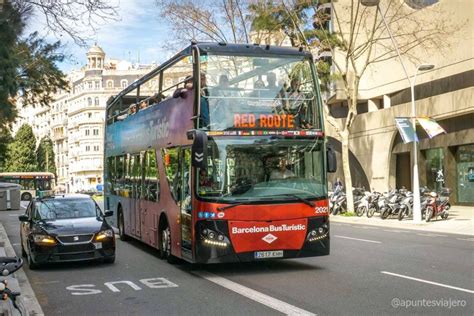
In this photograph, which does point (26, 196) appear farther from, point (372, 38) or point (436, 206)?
point (436, 206)

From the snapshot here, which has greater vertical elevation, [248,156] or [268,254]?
[248,156]

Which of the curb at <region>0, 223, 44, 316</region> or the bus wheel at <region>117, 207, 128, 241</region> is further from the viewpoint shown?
the bus wheel at <region>117, 207, 128, 241</region>

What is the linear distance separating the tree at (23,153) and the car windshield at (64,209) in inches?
3836

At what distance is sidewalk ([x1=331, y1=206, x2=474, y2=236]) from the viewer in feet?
68.4

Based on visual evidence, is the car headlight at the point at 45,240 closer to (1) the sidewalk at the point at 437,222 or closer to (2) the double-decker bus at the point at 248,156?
(2) the double-decker bus at the point at 248,156

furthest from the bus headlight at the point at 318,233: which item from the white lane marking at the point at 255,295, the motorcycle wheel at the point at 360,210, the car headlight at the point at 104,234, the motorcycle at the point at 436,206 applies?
the motorcycle wheel at the point at 360,210

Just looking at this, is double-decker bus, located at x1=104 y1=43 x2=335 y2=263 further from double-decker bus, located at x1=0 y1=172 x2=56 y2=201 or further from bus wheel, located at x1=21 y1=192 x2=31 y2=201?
double-decker bus, located at x1=0 y1=172 x2=56 y2=201

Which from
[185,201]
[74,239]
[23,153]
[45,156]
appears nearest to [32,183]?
[23,153]

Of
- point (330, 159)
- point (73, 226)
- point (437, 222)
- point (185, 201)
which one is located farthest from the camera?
point (437, 222)

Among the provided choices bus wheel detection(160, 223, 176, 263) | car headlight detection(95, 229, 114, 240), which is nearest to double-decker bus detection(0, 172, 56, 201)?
bus wheel detection(160, 223, 176, 263)

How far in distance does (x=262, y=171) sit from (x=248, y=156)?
1.19 ft

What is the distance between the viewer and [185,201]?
11320 mm

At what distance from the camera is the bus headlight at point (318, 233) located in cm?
1098

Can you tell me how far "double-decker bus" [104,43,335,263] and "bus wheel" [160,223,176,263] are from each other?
0.68 meters
